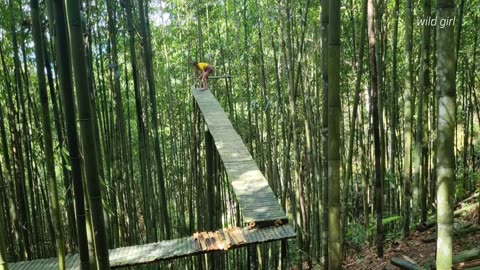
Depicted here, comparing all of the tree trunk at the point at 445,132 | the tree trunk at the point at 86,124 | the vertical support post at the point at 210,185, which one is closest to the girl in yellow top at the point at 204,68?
the vertical support post at the point at 210,185

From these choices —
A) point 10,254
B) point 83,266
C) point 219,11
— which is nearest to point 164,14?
point 219,11

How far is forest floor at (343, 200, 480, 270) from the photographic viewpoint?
2.89m

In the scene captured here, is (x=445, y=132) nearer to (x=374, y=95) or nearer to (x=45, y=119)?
(x=374, y=95)

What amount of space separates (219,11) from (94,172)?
17.5 feet

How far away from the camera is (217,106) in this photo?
490 cm

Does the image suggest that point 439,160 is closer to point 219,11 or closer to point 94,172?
point 94,172

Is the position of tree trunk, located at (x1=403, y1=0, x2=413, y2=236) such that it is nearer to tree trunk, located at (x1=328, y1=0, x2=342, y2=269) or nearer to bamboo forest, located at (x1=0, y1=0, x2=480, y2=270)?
bamboo forest, located at (x1=0, y1=0, x2=480, y2=270)

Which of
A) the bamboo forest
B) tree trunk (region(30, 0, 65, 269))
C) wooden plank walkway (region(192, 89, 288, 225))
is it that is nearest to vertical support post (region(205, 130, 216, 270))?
the bamboo forest

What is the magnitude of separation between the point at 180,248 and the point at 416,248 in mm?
1848

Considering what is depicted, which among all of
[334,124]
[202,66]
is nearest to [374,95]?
[334,124]

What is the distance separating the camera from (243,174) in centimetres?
358

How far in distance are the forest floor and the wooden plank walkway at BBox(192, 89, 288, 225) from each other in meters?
0.97

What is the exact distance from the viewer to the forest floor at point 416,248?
9.47ft

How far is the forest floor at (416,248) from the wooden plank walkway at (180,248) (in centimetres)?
95
